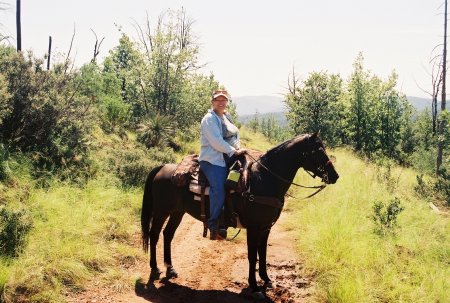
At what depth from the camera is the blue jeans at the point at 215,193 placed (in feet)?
19.0

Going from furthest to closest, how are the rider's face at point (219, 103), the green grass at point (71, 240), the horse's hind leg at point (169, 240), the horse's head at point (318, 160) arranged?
the horse's hind leg at point (169, 240) < the rider's face at point (219, 103) < the horse's head at point (318, 160) < the green grass at point (71, 240)

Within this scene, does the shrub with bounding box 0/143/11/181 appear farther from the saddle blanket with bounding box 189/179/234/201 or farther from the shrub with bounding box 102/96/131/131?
the shrub with bounding box 102/96/131/131

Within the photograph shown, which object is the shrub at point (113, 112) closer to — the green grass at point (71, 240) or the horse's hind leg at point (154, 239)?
the green grass at point (71, 240)

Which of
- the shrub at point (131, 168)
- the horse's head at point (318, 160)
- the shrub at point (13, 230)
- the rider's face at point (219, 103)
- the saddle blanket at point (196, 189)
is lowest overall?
the shrub at point (13, 230)

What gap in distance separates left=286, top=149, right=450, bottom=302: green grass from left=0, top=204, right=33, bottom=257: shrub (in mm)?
5037

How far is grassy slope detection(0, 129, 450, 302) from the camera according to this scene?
5160mm

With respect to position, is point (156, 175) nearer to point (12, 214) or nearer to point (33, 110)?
point (12, 214)

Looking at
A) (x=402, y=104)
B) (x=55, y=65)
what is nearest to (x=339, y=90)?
(x=402, y=104)

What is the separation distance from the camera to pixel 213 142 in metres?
5.75

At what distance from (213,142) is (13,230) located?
376 centimetres

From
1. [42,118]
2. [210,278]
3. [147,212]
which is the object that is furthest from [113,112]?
[210,278]

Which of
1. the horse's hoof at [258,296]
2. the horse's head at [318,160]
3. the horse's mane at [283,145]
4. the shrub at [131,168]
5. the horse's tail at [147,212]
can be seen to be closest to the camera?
the horse's head at [318,160]

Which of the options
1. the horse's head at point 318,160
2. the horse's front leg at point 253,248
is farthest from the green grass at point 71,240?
the horse's head at point 318,160

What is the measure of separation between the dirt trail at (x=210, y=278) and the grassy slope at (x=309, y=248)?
0.30 meters
